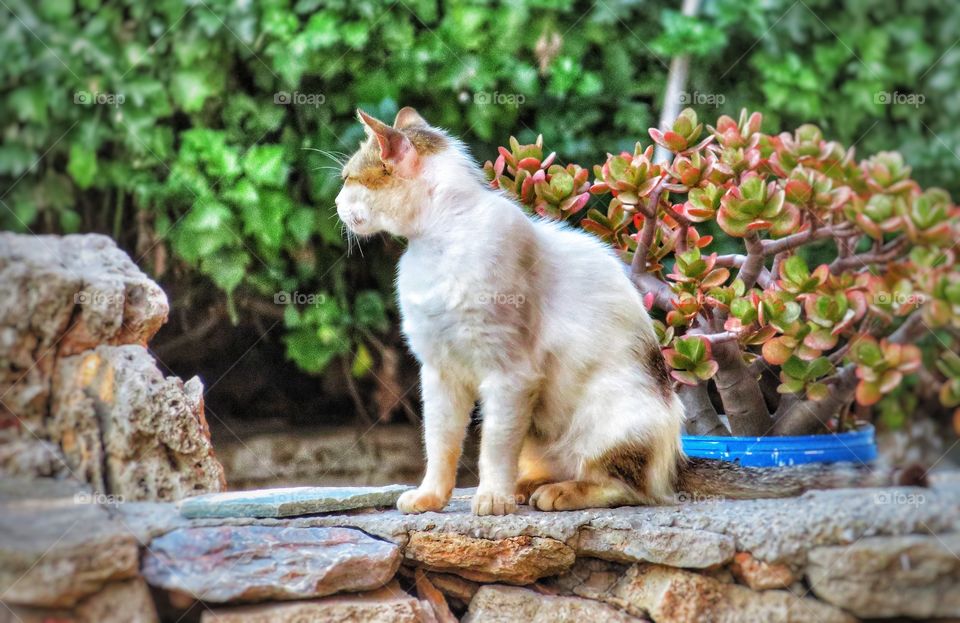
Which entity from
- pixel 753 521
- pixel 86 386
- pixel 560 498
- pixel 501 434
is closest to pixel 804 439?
pixel 753 521

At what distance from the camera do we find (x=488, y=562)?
7.06 feet

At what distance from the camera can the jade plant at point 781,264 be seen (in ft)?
7.02

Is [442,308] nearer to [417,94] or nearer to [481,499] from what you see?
[481,499]

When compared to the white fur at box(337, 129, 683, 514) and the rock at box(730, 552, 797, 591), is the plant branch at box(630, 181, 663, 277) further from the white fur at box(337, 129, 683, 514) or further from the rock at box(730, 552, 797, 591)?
the rock at box(730, 552, 797, 591)

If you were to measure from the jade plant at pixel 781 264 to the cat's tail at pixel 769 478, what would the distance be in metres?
0.20

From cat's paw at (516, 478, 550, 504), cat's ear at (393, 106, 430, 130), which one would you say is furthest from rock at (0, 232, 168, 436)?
cat's paw at (516, 478, 550, 504)

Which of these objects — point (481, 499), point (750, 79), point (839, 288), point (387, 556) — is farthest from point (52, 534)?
point (750, 79)

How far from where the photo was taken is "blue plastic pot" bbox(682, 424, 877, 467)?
2494mm

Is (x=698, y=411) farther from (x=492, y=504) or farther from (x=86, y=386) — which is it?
(x=86, y=386)

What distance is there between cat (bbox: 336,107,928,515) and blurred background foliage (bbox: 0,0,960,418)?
0.84 metres

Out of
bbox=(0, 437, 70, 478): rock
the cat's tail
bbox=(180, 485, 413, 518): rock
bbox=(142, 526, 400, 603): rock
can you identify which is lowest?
bbox=(142, 526, 400, 603): rock

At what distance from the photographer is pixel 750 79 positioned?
328 cm

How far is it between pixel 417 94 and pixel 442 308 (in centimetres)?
134

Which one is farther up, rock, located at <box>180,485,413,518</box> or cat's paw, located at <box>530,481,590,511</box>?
cat's paw, located at <box>530,481,590,511</box>
